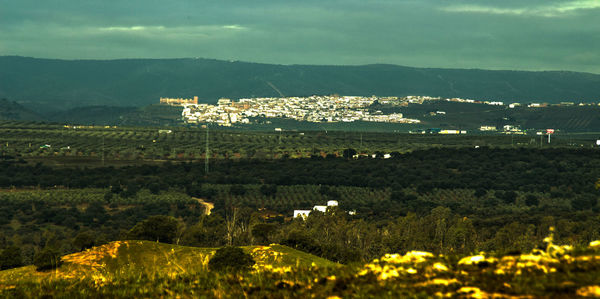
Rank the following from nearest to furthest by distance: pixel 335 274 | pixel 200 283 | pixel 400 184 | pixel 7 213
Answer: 1. pixel 335 274
2. pixel 200 283
3. pixel 7 213
4. pixel 400 184

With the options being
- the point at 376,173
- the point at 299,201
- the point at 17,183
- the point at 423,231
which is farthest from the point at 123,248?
the point at 376,173

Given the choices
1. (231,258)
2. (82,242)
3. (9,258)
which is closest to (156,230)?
(82,242)

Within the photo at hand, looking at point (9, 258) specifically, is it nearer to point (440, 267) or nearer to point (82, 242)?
point (82, 242)

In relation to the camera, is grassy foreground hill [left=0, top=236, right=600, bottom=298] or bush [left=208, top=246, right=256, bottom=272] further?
bush [left=208, top=246, right=256, bottom=272]

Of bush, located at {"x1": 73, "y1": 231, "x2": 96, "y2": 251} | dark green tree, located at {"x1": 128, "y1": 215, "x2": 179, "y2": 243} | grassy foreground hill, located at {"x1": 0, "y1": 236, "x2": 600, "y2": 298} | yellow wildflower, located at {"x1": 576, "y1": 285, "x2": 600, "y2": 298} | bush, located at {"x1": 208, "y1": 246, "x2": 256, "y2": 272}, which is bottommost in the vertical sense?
bush, located at {"x1": 73, "y1": 231, "x2": 96, "y2": 251}

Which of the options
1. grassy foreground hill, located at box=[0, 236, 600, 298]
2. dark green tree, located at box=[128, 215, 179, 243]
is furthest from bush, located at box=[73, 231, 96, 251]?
grassy foreground hill, located at box=[0, 236, 600, 298]

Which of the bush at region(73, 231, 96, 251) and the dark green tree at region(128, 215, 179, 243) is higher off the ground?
the dark green tree at region(128, 215, 179, 243)

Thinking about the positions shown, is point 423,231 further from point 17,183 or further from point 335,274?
point 17,183

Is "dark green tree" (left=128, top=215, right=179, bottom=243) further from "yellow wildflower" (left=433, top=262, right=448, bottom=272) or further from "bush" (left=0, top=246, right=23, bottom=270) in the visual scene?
"yellow wildflower" (left=433, top=262, right=448, bottom=272)
